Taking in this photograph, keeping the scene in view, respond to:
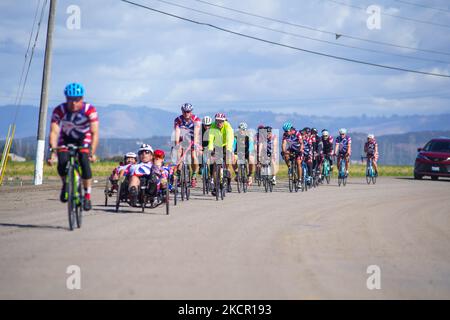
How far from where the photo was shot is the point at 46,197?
19.9m

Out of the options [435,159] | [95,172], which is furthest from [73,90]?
[95,172]

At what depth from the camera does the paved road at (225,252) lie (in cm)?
741

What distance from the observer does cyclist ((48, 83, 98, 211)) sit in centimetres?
1171

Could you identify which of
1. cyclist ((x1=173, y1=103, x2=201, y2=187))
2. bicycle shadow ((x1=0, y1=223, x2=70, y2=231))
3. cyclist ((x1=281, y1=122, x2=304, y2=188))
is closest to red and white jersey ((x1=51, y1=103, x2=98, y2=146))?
bicycle shadow ((x1=0, y1=223, x2=70, y2=231))

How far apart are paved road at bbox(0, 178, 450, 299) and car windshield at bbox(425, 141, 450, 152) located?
68.8 ft

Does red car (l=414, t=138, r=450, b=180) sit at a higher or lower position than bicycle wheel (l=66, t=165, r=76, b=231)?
higher

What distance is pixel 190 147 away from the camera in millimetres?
18891

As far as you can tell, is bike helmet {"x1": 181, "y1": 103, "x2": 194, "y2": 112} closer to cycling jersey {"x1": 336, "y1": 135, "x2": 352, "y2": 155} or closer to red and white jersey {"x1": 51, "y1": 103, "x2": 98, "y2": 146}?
red and white jersey {"x1": 51, "y1": 103, "x2": 98, "y2": 146}

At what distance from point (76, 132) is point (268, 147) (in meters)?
14.5

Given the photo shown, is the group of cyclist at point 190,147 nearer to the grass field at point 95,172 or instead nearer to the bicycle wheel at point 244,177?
the bicycle wheel at point 244,177

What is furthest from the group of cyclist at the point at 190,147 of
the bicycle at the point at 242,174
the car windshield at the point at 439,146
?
the car windshield at the point at 439,146

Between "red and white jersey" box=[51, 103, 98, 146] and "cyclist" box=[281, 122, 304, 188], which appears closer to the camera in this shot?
"red and white jersey" box=[51, 103, 98, 146]
